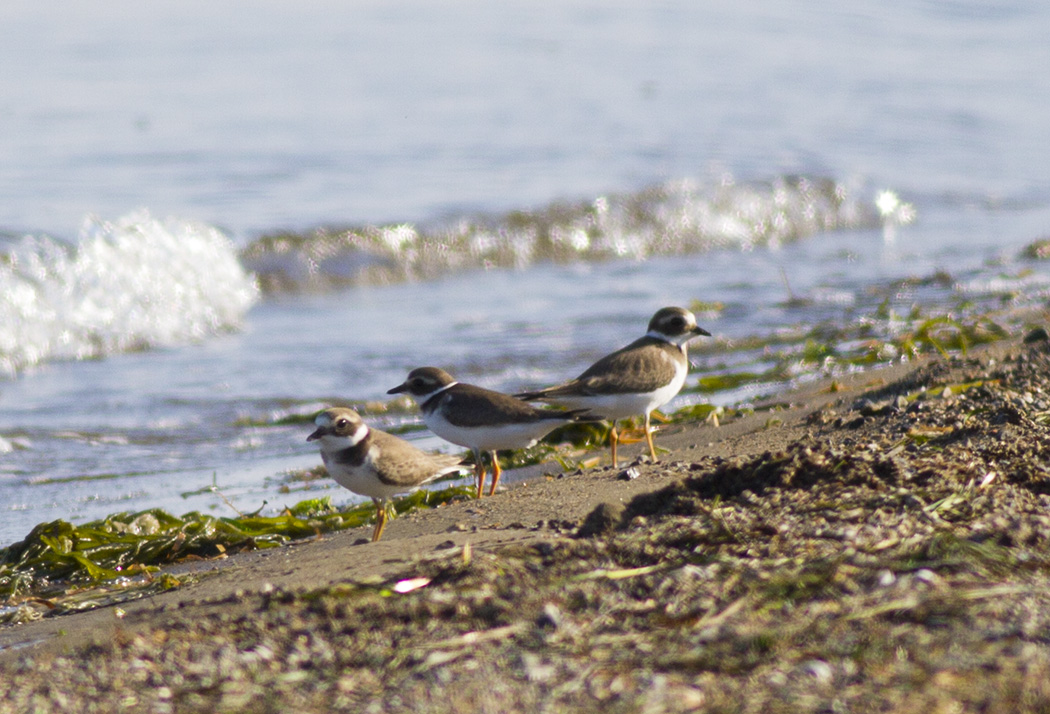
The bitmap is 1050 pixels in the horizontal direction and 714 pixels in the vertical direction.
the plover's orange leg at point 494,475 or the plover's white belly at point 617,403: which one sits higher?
the plover's white belly at point 617,403

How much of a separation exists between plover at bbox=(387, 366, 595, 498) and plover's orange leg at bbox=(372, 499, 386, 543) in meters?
0.58

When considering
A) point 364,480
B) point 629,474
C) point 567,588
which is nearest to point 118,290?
point 364,480

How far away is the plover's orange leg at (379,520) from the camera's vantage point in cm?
510

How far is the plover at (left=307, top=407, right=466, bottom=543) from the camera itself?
524cm

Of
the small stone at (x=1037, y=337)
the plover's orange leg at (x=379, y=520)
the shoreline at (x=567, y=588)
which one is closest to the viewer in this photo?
the shoreline at (x=567, y=588)

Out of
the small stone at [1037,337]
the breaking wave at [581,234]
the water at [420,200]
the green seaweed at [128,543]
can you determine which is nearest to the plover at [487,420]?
the green seaweed at [128,543]

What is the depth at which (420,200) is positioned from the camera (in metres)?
15.4

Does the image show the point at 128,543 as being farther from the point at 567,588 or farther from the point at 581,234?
the point at 581,234

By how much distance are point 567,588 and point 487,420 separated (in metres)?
2.47

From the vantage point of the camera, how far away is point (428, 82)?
832 inches

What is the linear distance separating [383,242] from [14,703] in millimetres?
11105

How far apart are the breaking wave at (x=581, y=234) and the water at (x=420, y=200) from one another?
0.14ft

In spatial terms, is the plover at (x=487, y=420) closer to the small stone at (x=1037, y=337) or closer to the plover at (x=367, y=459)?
the plover at (x=367, y=459)

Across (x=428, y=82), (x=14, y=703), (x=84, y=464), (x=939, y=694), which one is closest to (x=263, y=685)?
(x=14, y=703)
